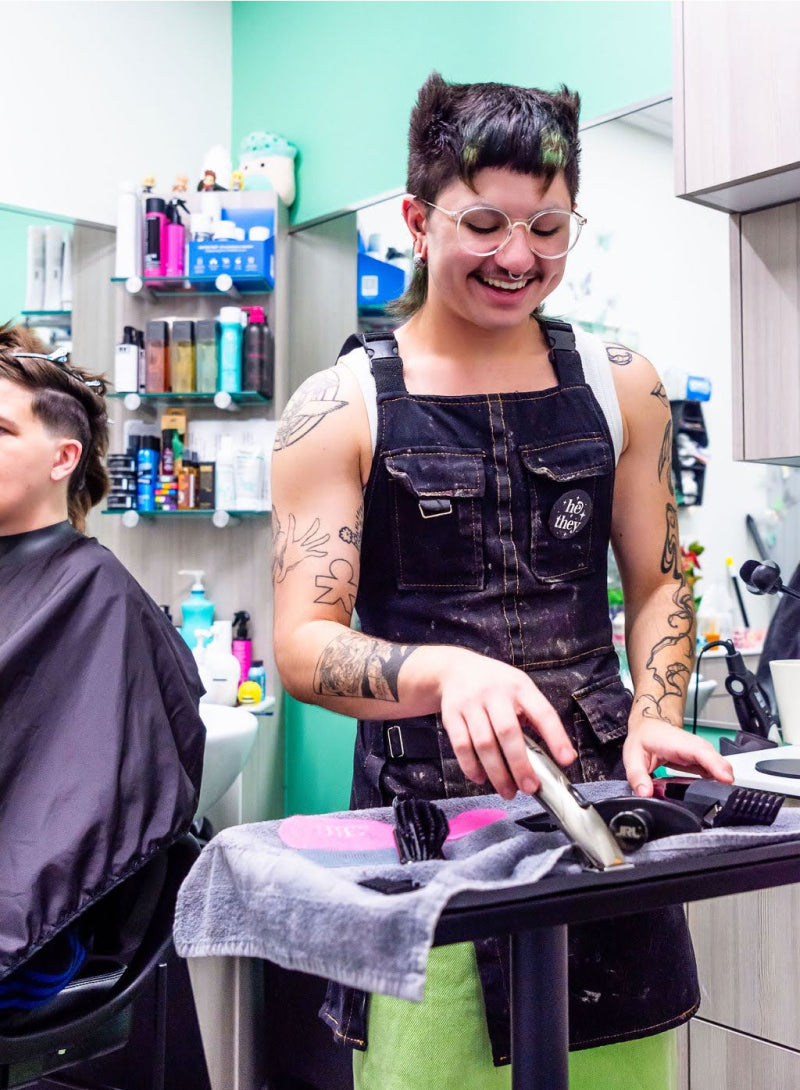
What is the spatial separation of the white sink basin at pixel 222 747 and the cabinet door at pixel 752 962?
107 centimetres

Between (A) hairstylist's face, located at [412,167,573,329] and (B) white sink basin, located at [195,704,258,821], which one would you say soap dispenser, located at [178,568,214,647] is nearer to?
(B) white sink basin, located at [195,704,258,821]

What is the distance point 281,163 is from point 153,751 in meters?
2.51

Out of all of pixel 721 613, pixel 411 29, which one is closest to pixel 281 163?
pixel 411 29

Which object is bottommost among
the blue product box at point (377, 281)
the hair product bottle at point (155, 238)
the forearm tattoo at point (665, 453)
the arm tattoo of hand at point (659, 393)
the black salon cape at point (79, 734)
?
the black salon cape at point (79, 734)

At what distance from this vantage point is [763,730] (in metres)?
1.90

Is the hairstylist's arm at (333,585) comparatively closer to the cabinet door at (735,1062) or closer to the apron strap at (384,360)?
the apron strap at (384,360)

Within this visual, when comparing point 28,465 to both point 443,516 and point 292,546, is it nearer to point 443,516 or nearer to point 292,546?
point 292,546

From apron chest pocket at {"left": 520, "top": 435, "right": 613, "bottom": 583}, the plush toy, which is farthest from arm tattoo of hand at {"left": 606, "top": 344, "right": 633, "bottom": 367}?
the plush toy

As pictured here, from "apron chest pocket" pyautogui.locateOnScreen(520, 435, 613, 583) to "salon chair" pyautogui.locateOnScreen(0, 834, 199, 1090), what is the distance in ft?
2.89

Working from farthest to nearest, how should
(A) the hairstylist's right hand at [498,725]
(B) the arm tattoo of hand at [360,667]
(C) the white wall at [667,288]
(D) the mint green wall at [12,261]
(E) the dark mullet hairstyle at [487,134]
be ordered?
(D) the mint green wall at [12,261] < (C) the white wall at [667,288] < (E) the dark mullet hairstyle at [487,134] < (B) the arm tattoo of hand at [360,667] < (A) the hairstylist's right hand at [498,725]

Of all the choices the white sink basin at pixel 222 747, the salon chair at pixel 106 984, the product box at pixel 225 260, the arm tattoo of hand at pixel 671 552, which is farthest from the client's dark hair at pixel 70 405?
the product box at pixel 225 260

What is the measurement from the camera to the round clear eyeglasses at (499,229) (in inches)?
45.8

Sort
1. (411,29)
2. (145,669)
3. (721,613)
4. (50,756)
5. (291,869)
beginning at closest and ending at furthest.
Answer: (291,869) < (50,756) < (145,669) < (721,613) < (411,29)

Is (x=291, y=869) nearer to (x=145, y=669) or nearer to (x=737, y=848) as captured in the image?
(x=737, y=848)
